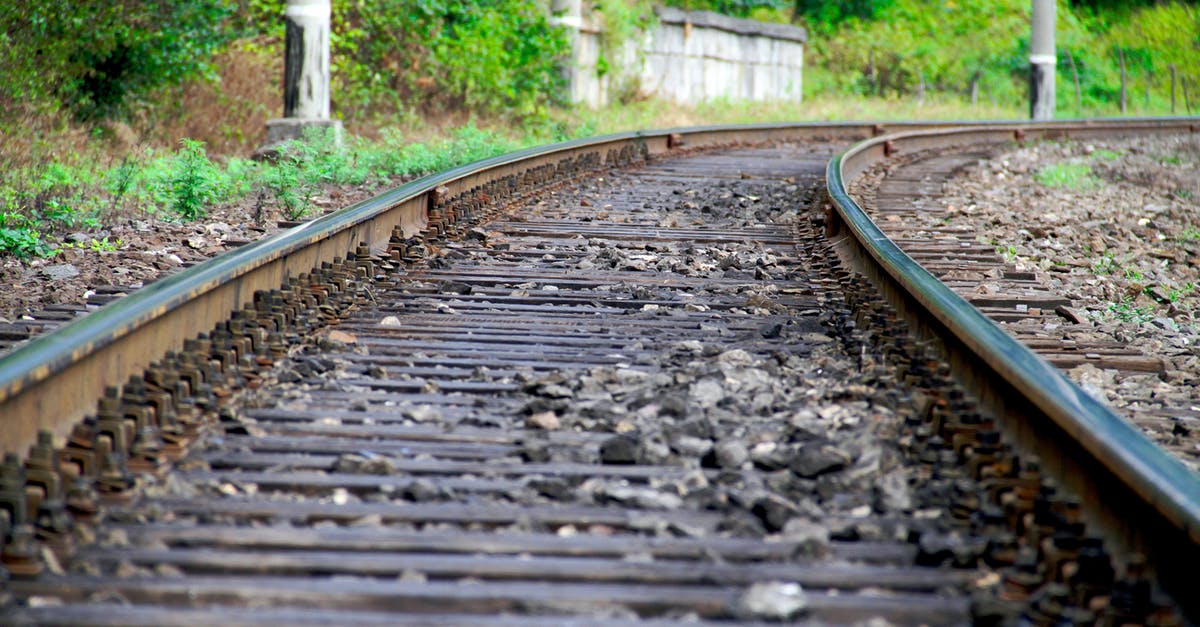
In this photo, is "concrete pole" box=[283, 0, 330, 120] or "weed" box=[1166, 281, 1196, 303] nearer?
"weed" box=[1166, 281, 1196, 303]

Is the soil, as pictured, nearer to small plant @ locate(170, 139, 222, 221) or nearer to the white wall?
small plant @ locate(170, 139, 222, 221)

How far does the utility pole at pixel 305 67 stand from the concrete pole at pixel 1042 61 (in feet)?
59.9

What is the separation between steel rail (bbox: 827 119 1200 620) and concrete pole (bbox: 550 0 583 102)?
49.7 ft

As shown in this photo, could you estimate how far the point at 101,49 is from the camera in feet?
40.2

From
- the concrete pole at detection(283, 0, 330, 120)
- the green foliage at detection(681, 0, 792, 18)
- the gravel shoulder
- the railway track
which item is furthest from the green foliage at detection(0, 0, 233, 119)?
the green foliage at detection(681, 0, 792, 18)

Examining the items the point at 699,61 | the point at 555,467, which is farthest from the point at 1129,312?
the point at 699,61

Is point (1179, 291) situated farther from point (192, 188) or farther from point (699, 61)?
point (699, 61)

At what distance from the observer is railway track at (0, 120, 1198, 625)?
2346 mm

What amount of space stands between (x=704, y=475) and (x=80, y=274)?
3798 mm

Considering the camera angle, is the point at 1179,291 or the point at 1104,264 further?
the point at 1104,264

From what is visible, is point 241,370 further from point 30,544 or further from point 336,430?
point 30,544

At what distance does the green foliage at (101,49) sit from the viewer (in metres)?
10.5

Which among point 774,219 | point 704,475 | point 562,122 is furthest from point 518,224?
point 562,122

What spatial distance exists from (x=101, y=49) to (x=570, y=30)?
8.63 m
